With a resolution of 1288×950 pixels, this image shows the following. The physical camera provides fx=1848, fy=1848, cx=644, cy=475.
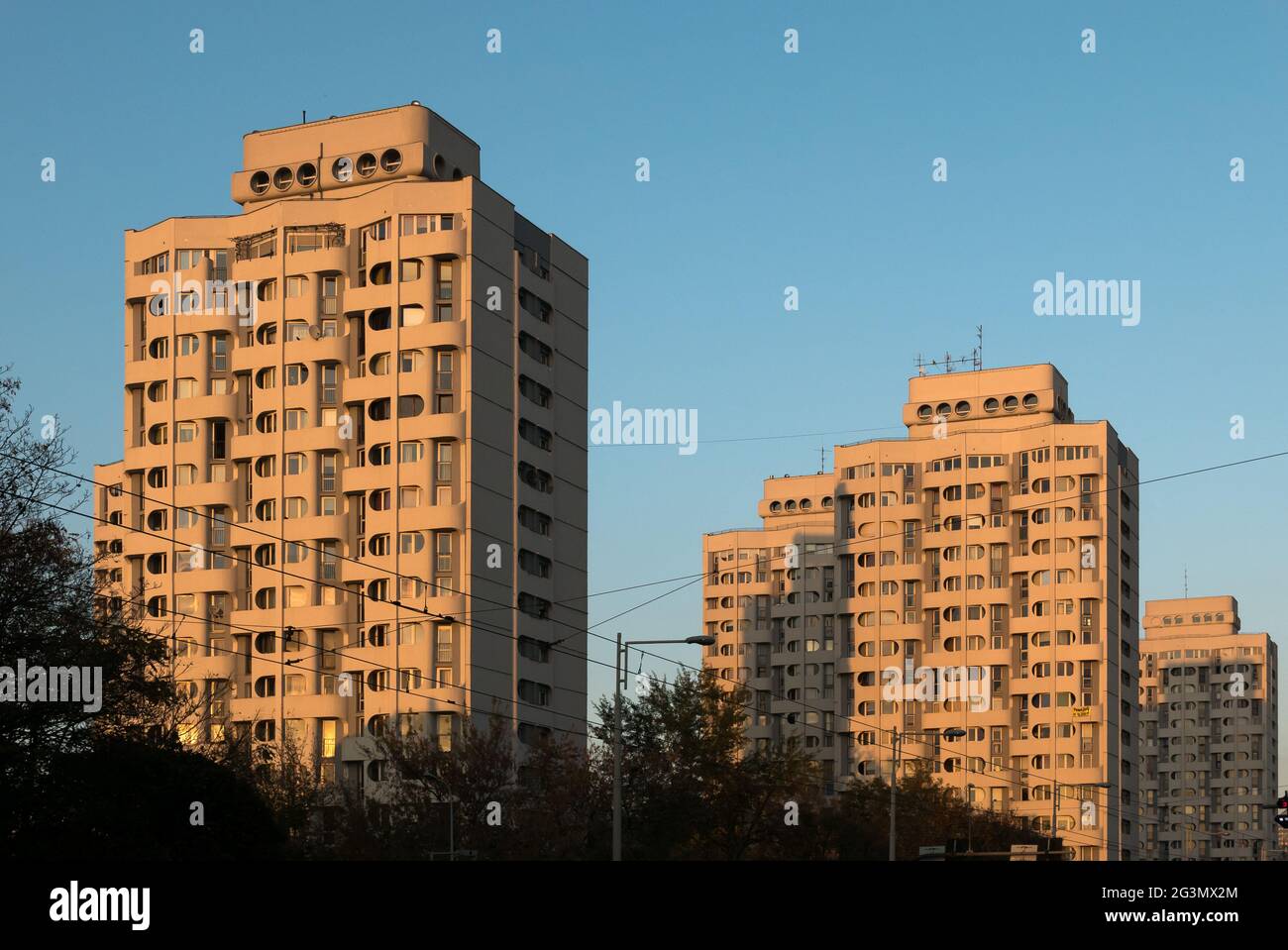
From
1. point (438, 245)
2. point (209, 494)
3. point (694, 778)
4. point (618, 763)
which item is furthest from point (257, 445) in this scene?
point (618, 763)

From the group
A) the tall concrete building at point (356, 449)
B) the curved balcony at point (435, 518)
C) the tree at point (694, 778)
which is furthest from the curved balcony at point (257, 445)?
the tree at point (694, 778)

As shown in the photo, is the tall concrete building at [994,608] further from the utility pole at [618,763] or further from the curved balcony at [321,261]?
the utility pole at [618,763]

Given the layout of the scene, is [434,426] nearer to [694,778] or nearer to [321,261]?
[321,261]

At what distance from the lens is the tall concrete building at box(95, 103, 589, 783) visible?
112 meters

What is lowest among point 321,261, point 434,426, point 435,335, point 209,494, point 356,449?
point 209,494

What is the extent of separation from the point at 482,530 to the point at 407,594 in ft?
19.8

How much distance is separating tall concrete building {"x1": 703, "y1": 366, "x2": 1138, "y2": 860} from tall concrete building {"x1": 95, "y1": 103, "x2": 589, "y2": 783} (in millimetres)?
49996

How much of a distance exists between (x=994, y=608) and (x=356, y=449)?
7168 centimetres

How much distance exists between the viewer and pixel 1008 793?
521 ft

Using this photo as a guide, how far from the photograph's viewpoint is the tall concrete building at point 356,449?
111688 mm

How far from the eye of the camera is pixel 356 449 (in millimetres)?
116000

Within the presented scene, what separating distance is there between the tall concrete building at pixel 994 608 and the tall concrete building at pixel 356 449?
5000cm
